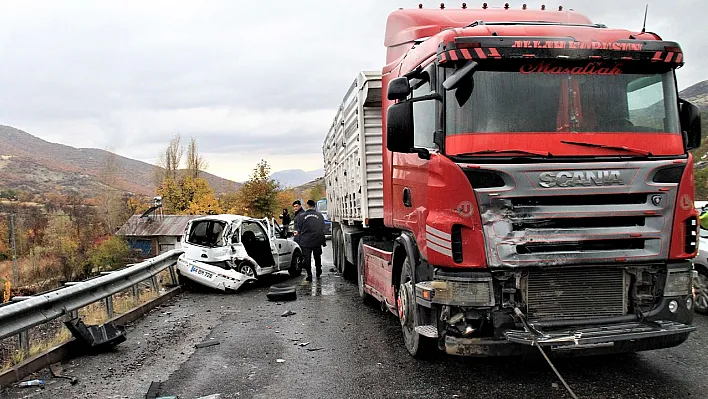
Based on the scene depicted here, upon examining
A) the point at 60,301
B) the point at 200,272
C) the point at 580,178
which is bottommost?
the point at 200,272

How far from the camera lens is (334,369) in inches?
231

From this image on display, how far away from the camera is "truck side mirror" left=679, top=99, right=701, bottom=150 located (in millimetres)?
5332

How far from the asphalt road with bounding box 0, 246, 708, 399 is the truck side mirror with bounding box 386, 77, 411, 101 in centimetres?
262

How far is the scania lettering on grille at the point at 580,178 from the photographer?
479 cm

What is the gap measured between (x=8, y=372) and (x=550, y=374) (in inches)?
195

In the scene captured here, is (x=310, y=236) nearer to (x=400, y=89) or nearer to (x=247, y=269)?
(x=247, y=269)

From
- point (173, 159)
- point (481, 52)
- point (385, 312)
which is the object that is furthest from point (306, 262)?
point (173, 159)

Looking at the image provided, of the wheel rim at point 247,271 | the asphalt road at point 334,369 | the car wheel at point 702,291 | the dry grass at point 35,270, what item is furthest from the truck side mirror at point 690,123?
the dry grass at point 35,270

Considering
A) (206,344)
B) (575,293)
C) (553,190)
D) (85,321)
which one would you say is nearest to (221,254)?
(85,321)

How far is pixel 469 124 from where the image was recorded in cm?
502

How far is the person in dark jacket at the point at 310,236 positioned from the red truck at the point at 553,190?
26.2 ft

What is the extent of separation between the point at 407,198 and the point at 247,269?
662 cm

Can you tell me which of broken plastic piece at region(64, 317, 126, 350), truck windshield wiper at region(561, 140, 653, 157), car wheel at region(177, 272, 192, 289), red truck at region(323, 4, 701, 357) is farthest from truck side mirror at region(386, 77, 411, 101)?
car wheel at region(177, 272, 192, 289)

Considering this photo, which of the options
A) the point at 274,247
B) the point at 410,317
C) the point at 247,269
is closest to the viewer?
the point at 410,317
